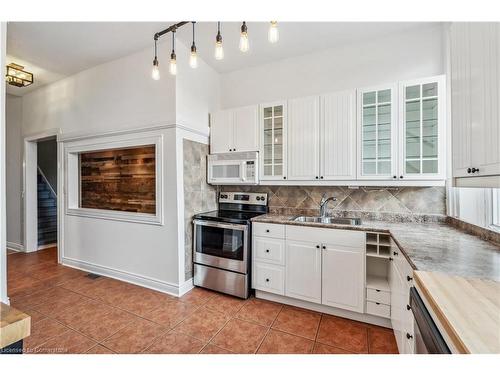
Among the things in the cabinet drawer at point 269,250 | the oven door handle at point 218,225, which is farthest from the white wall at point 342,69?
the cabinet drawer at point 269,250

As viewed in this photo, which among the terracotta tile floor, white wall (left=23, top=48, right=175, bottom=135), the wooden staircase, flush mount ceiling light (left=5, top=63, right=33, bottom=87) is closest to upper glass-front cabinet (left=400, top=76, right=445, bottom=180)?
the terracotta tile floor

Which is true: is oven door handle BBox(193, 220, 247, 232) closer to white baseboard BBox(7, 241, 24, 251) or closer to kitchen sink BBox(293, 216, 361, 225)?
kitchen sink BBox(293, 216, 361, 225)

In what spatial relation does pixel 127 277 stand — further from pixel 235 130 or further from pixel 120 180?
pixel 235 130

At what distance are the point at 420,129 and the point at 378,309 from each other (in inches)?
67.0

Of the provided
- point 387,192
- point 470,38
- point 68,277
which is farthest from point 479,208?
point 68,277

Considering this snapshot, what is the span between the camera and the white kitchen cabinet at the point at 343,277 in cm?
208

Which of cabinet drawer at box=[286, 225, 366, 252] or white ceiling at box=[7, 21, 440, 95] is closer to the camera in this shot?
cabinet drawer at box=[286, 225, 366, 252]

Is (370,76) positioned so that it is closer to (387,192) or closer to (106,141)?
(387,192)

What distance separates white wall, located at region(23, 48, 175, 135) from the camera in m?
2.68

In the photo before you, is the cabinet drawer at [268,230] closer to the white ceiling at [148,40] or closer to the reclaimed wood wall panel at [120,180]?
the reclaimed wood wall panel at [120,180]

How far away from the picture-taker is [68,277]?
3.10 metres

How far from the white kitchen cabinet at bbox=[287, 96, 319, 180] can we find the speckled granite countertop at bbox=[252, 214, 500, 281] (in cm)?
68

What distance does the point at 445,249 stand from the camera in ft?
4.74
